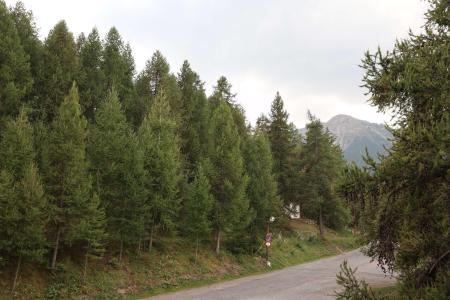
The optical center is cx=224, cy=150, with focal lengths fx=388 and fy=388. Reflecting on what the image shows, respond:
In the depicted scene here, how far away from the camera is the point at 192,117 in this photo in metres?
46.5

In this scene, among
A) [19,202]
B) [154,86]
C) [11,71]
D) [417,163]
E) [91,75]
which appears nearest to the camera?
[417,163]

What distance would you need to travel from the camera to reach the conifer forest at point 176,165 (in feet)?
Answer: 27.8

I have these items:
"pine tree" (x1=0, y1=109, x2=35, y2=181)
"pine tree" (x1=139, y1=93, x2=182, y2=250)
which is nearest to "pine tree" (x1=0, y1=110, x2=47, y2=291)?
"pine tree" (x1=0, y1=109, x2=35, y2=181)

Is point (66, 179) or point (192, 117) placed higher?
point (192, 117)

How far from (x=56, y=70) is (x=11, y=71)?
5.15 m

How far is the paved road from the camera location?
2448 centimetres

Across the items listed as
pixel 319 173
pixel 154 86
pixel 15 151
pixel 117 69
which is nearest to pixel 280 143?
pixel 319 173

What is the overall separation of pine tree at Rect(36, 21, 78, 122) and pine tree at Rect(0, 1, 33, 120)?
2157 millimetres

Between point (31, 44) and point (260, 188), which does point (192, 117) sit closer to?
point (260, 188)

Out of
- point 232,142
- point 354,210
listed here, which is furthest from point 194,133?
point 354,210

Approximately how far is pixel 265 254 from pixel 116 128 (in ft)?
65.0

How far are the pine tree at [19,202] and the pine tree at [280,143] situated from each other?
35.2 m

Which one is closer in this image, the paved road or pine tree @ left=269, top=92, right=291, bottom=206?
the paved road

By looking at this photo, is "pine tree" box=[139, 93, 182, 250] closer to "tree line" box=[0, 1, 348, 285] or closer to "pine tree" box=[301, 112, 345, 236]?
"tree line" box=[0, 1, 348, 285]
